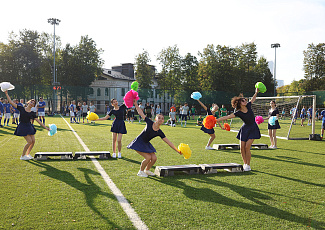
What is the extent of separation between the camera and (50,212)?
4.19 meters

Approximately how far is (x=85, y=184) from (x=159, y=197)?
1.82 m

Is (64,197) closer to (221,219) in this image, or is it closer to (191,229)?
(191,229)

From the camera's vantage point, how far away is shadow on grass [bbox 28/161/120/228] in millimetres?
4465

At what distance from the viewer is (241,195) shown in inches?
206

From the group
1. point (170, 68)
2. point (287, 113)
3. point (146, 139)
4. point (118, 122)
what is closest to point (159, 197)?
point (146, 139)

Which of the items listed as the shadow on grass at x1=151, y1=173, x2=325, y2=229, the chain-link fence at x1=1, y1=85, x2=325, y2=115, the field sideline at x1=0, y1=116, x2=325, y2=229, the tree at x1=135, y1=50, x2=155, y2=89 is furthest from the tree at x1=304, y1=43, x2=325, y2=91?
the shadow on grass at x1=151, y1=173, x2=325, y2=229

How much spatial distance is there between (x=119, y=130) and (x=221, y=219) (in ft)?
18.4

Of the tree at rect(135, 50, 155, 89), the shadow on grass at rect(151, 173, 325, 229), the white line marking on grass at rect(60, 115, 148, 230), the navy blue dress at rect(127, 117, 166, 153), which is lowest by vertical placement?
the shadow on grass at rect(151, 173, 325, 229)

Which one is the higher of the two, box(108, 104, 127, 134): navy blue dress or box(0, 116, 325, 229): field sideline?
box(108, 104, 127, 134): navy blue dress

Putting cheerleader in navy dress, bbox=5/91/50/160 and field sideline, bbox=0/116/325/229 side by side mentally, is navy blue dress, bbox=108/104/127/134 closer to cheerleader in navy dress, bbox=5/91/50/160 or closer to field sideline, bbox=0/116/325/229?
field sideline, bbox=0/116/325/229

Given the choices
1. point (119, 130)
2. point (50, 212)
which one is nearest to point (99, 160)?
point (119, 130)

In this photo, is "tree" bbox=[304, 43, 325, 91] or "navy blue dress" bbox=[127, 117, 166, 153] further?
"tree" bbox=[304, 43, 325, 91]

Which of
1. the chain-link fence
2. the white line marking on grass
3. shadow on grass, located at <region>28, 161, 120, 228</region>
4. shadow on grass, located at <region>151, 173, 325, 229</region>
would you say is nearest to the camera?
the white line marking on grass

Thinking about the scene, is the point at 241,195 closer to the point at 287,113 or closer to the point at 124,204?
the point at 124,204
